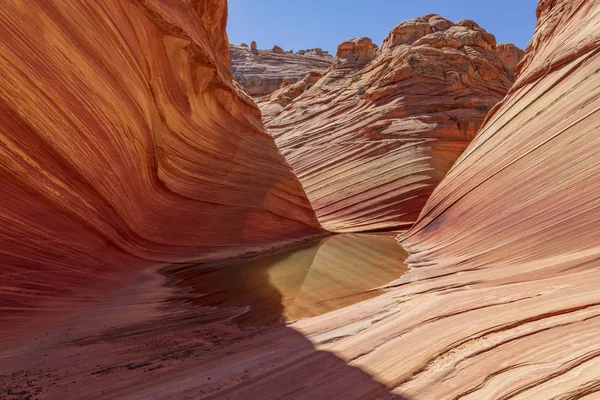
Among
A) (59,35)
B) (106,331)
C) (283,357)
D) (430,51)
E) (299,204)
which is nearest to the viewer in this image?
(283,357)

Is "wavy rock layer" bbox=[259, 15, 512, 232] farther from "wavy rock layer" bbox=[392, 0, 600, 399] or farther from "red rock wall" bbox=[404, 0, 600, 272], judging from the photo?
"red rock wall" bbox=[404, 0, 600, 272]

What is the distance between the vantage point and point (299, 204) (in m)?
11.2

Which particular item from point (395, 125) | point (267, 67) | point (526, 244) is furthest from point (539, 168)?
point (267, 67)

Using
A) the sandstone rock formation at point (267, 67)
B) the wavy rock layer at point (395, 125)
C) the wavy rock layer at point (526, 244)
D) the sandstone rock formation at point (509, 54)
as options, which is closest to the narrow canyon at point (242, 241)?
the wavy rock layer at point (526, 244)

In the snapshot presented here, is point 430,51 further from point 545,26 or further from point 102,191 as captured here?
point 102,191

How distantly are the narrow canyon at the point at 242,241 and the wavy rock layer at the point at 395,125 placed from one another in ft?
1.89

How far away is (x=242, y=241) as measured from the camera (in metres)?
9.14

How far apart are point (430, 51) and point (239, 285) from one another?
13.5 metres

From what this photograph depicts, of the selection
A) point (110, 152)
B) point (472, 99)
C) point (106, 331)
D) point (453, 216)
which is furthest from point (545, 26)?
point (106, 331)

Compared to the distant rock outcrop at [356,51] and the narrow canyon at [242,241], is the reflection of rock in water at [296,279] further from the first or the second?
the distant rock outcrop at [356,51]

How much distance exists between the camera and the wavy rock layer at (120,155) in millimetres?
4461

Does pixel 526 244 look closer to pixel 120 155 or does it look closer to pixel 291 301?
pixel 291 301

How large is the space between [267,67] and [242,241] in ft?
114

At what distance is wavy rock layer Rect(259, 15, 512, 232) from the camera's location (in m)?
12.8
